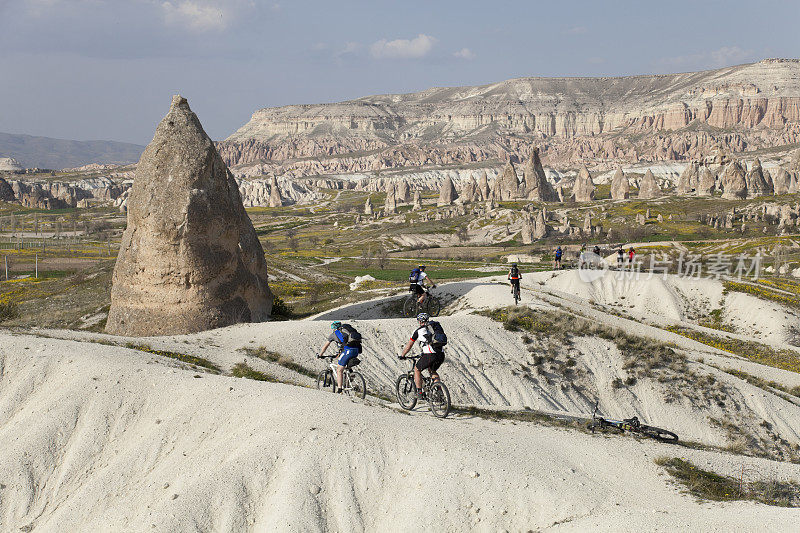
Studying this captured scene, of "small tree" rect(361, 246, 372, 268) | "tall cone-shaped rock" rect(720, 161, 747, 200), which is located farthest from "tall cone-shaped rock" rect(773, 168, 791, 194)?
"small tree" rect(361, 246, 372, 268)

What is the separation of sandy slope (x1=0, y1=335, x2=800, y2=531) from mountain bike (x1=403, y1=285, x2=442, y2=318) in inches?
525

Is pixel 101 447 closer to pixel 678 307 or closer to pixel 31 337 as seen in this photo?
pixel 31 337

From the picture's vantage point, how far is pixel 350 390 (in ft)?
57.0

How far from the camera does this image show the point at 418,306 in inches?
1171

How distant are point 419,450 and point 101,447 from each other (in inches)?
298

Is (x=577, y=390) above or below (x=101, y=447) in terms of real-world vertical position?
below

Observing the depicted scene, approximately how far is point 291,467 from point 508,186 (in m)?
157

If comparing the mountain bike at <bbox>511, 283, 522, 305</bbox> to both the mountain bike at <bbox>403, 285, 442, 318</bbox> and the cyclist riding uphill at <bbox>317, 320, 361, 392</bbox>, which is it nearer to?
the mountain bike at <bbox>403, 285, 442, 318</bbox>

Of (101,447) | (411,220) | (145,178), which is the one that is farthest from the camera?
(411,220)

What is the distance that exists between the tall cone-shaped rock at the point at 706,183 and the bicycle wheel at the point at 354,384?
480ft

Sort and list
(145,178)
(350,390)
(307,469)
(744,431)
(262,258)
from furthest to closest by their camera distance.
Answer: (262,258), (145,178), (744,431), (350,390), (307,469)

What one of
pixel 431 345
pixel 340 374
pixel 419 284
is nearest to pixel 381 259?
pixel 419 284

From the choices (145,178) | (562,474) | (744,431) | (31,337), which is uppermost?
(145,178)

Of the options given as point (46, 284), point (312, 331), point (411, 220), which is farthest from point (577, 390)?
point (411, 220)
